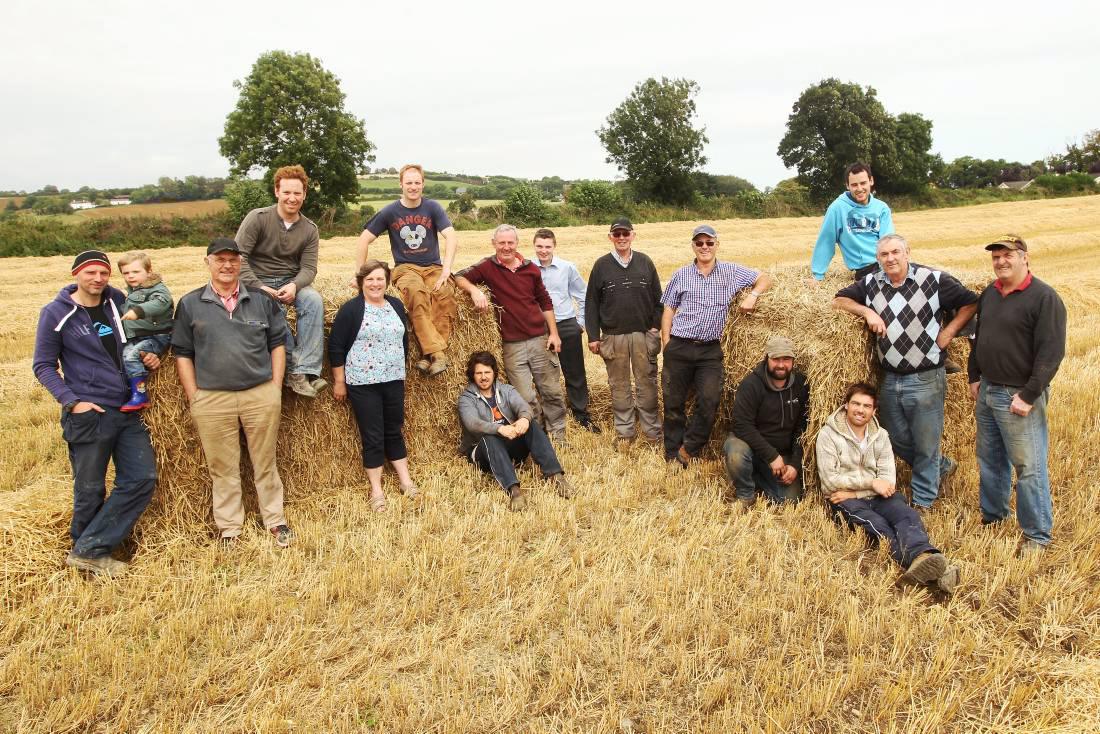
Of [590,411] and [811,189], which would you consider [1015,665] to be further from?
[811,189]

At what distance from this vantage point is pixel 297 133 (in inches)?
1441

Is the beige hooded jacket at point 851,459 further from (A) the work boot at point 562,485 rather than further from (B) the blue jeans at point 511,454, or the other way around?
(B) the blue jeans at point 511,454

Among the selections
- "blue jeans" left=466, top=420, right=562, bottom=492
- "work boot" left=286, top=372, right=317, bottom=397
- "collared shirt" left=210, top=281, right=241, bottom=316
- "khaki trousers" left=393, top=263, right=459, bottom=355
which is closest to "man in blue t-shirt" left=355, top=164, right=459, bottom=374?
"khaki trousers" left=393, top=263, right=459, bottom=355

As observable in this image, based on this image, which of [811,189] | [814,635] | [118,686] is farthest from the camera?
[811,189]

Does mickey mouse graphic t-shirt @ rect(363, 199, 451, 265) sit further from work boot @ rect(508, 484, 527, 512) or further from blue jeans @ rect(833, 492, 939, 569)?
blue jeans @ rect(833, 492, 939, 569)

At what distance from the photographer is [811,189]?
46.3m

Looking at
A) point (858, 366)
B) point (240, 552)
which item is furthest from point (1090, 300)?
point (240, 552)

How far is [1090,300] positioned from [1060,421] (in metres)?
7.99

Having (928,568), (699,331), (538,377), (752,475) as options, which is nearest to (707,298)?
(699,331)

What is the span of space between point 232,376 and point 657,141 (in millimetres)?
44681

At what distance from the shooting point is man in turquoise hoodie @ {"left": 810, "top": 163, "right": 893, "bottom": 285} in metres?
6.28

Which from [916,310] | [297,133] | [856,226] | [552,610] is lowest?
[552,610]

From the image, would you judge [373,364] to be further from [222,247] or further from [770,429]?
[770,429]

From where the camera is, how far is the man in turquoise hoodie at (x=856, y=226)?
6.28m
